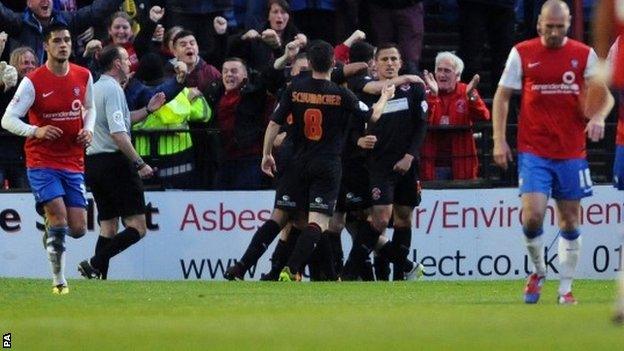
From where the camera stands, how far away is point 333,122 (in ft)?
64.6

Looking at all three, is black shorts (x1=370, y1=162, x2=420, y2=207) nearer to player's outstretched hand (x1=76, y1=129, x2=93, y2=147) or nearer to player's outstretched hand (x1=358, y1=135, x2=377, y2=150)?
player's outstretched hand (x1=358, y1=135, x2=377, y2=150)

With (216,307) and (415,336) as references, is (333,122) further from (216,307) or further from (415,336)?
(415,336)

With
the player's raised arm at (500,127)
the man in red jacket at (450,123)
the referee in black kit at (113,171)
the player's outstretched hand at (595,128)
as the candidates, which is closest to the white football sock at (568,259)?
the player's raised arm at (500,127)

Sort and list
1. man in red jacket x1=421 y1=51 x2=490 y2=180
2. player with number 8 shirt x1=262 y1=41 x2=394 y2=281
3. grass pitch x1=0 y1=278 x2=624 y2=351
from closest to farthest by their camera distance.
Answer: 1. grass pitch x1=0 y1=278 x2=624 y2=351
2. player with number 8 shirt x1=262 y1=41 x2=394 y2=281
3. man in red jacket x1=421 y1=51 x2=490 y2=180

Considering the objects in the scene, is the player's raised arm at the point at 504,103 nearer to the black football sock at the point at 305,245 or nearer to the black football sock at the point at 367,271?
the black football sock at the point at 305,245

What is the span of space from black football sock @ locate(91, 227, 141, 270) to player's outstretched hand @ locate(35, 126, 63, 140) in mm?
3141

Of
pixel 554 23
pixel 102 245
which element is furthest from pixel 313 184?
pixel 554 23

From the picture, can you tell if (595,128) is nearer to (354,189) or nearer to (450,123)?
(354,189)

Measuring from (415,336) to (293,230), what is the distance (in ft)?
34.0

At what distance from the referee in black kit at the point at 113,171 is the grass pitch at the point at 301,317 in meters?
0.86

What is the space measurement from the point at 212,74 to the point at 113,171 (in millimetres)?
2759

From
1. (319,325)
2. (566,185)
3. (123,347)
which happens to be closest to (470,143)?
(566,185)

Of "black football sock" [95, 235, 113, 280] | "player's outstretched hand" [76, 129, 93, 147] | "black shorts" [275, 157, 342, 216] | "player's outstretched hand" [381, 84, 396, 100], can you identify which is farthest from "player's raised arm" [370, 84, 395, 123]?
"player's outstretched hand" [76, 129, 93, 147]

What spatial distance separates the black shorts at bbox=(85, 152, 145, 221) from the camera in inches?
792
